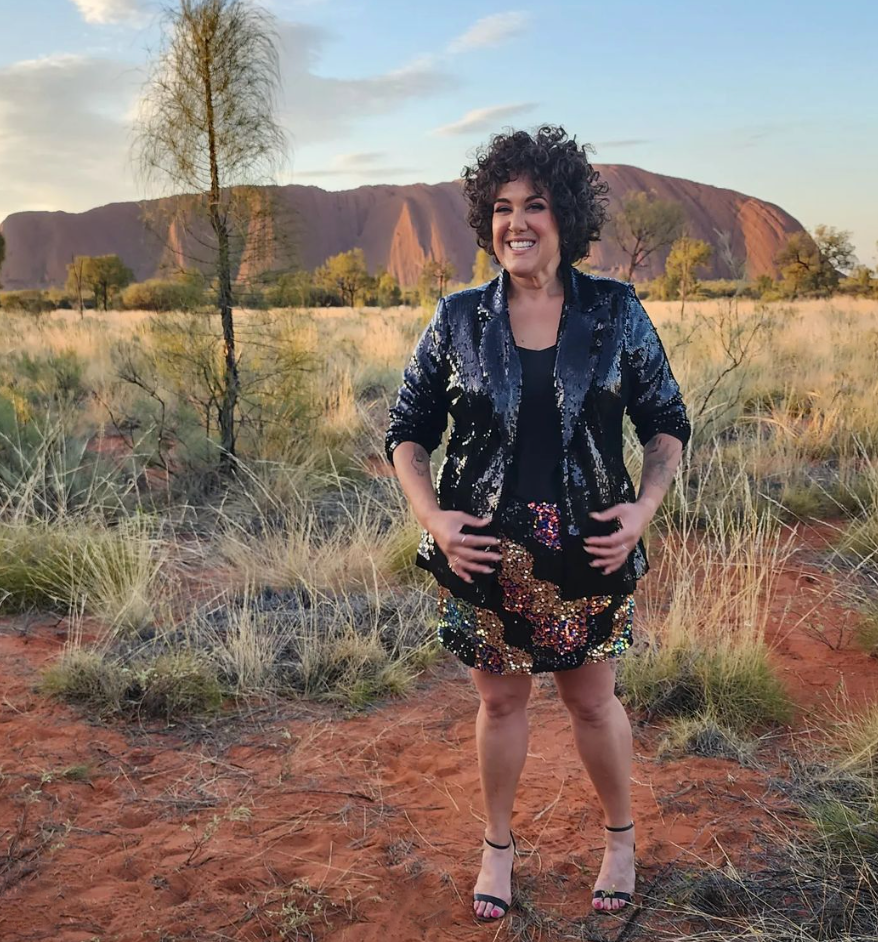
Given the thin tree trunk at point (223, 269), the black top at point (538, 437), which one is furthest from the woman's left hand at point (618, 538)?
the thin tree trunk at point (223, 269)

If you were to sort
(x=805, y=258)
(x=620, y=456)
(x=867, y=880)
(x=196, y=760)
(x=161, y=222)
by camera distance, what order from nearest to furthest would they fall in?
A: (x=620, y=456), (x=867, y=880), (x=196, y=760), (x=161, y=222), (x=805, y=258)

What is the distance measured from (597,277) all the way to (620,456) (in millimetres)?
443

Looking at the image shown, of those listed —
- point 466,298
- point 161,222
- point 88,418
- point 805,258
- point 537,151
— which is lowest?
point 88,418

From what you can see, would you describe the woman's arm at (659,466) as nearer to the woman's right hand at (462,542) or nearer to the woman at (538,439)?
the woman at (538,439)

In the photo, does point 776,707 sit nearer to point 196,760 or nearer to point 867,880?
point 867,880

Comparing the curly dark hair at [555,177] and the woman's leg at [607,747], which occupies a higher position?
the curly dark hair at [555,177]

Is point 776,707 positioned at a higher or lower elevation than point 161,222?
lower

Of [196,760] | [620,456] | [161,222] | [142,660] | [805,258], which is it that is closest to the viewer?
[620,456]

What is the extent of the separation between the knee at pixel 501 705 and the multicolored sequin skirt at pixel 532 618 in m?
0.13

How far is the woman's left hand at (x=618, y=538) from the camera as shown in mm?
1873

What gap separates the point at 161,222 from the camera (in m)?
6.44

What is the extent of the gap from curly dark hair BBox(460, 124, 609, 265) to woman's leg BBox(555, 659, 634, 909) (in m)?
1.04

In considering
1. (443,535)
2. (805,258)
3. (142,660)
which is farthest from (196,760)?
(805,258)

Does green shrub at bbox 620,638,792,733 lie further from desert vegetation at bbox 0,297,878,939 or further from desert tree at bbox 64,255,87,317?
desert tree at bbox 64,255,87,317
